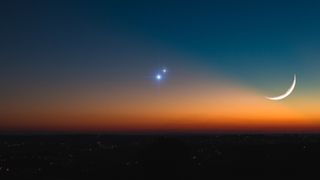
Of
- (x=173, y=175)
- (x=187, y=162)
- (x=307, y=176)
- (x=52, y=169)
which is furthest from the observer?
(x=52, y=169)

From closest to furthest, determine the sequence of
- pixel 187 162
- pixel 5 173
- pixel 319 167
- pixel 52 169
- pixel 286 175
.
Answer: pixel 187 162 → pixel 286 175 → pixel 319 167 → pixel 5 173 → pixel 52 169

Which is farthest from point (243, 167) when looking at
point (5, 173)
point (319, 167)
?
point (5, 173)

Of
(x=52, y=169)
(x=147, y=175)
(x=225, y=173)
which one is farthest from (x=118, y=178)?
(x=52, y=169)

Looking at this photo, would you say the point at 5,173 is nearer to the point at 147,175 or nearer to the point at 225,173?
the point at 225,173

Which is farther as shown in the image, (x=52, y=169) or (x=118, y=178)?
(x=52, y=169)

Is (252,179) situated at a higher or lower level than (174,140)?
lower

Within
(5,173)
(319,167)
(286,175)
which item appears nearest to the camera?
(286,175)

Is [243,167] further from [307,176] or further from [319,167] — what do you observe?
[307,176]

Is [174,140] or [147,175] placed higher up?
[174,140]

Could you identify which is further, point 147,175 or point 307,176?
point 307,176
